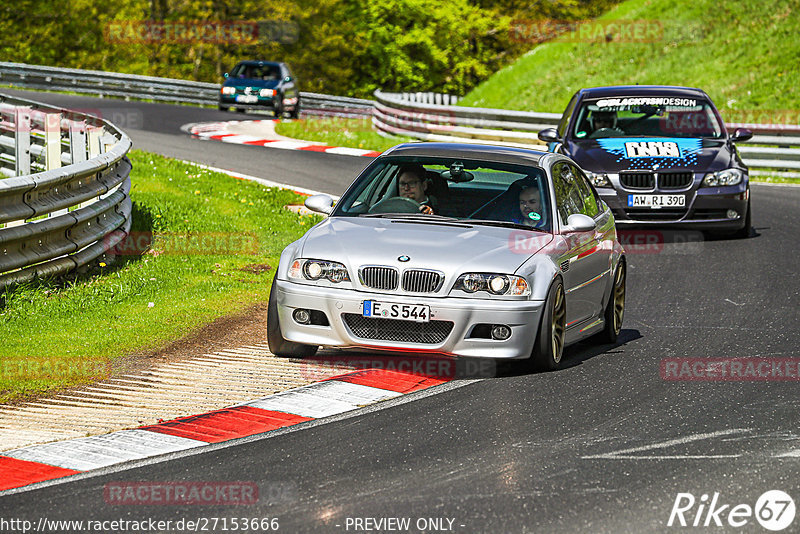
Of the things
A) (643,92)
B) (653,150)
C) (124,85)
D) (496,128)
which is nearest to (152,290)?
(653,150)

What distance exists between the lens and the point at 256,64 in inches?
1515

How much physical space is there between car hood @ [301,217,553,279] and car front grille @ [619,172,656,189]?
618 centimetres

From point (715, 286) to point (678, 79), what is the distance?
23.6 meters

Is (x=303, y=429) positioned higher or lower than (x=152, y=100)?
higher

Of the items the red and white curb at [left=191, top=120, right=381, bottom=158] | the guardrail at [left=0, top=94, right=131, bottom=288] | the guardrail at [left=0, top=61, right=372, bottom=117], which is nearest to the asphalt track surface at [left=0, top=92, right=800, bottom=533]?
the guardrail at [left=0, top=94, right=131, bottom=288]

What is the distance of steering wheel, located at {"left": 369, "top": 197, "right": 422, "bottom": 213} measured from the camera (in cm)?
885

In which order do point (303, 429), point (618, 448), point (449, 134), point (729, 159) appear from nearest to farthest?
point (618, 448)
point (303, 429)
point (729, 159)
point (449, 134)

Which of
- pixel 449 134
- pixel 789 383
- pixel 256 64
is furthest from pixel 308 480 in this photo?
pixel 256 64

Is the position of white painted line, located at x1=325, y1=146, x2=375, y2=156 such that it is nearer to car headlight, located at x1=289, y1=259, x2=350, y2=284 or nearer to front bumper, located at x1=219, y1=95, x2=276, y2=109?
front bumper, located at x1=219, y1=95, x2=276, y2=109

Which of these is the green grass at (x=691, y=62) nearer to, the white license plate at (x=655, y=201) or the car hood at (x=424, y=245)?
the white license plate at (x=655, y=201)

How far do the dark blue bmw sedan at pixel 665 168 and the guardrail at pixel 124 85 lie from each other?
2555 centimetres

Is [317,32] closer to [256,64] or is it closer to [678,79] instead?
[256,64]

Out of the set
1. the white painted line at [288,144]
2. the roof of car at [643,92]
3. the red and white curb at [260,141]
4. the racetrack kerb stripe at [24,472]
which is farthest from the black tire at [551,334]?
the white painted line at [288,144]

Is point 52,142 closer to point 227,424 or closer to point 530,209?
point 530,209
